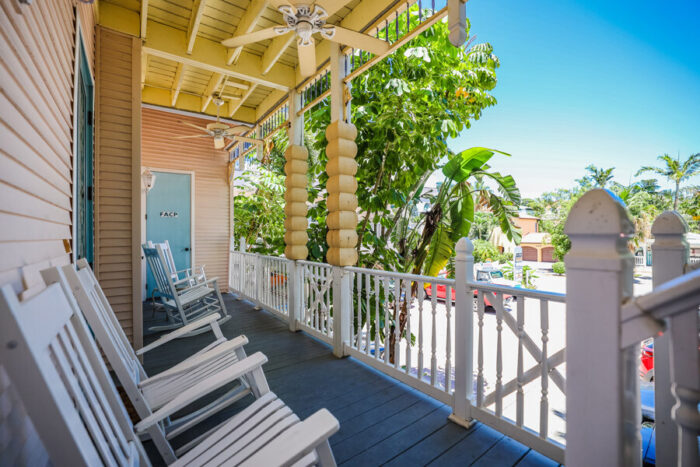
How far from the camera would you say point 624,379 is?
0.58 metres

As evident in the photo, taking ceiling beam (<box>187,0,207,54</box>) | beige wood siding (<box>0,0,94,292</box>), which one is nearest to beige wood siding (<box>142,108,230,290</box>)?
ceiling beam (<box>187,0,207,54</box>)

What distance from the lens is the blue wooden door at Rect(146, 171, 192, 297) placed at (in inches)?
253

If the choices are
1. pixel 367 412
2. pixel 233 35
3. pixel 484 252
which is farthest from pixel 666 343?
pixel 484 252

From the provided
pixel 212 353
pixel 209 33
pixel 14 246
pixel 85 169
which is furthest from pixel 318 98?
pixel 14 246

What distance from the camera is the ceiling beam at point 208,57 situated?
154 inches

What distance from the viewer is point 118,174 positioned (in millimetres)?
3023

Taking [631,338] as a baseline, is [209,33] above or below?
above

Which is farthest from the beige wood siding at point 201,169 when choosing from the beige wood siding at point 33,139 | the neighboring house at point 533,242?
the neighboring house at point 533,242

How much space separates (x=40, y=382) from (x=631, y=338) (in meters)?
1.11

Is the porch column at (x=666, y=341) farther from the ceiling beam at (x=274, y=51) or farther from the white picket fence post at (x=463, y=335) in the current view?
the ceiling beam at (x=274, y=51)

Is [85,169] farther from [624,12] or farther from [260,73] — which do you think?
[624,12]

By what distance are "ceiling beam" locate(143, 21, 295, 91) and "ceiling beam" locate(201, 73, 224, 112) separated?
25.9 inches

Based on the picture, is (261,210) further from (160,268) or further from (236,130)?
(160,268)

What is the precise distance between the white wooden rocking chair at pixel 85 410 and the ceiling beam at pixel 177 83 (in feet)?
16.0
